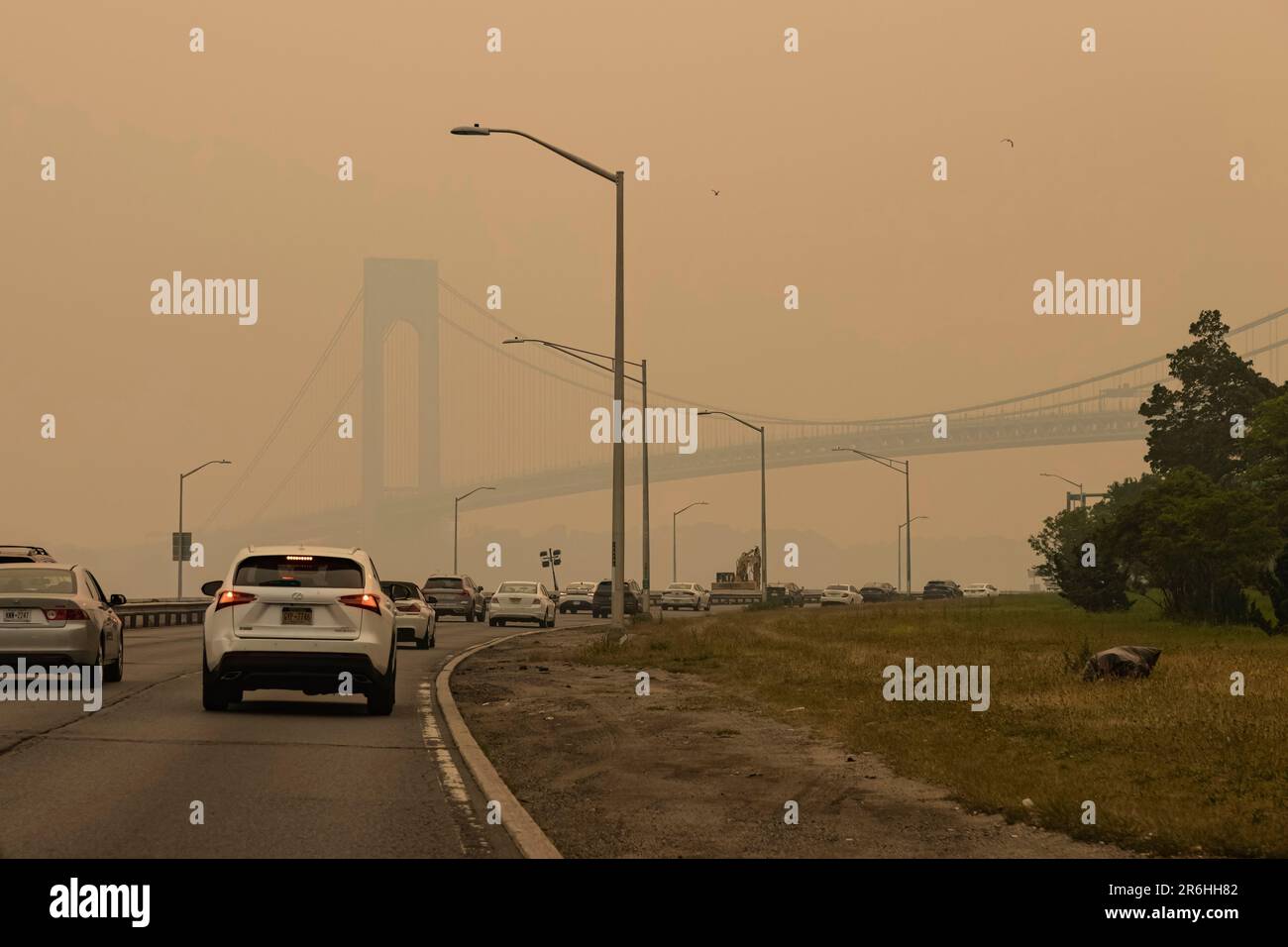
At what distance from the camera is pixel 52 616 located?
22875 mm

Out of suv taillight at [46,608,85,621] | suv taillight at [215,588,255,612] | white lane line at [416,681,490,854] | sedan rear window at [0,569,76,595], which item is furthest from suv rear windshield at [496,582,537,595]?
suv taillight at [215,588,255,612]

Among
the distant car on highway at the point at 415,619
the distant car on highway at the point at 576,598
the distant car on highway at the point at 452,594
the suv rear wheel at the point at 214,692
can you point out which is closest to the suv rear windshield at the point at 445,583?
the distant car on highway at the point at 452,594

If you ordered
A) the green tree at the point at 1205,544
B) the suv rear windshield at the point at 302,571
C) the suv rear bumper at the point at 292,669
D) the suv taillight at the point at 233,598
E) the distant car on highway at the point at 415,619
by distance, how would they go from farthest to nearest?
1. the green tree at the point at 1205,544
2. the distant car on highway at the point at 415,619
3. the suv rear windshield at the point at 302,571
4. the suv taillight at the point at 233,598
5. the suv rear bumper at the point at 292,669

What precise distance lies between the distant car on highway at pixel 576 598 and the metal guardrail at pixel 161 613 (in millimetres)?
22034

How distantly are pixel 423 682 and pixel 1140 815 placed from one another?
16.0 meters

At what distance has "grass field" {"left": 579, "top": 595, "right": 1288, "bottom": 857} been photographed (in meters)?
12.1

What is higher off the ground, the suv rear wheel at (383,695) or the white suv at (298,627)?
the white suv at (298,627)

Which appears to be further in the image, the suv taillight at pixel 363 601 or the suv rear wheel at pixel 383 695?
the suv rear wheel at pixel 383 695

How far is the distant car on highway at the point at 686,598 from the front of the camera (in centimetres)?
9131

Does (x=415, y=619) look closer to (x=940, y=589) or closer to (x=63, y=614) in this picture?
(x=63, y=614)

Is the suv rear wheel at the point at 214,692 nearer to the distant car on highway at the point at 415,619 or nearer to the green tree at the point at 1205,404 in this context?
the distant car on highway at the point at 415,619

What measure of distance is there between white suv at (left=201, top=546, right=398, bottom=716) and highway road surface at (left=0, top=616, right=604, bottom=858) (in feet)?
1.31
